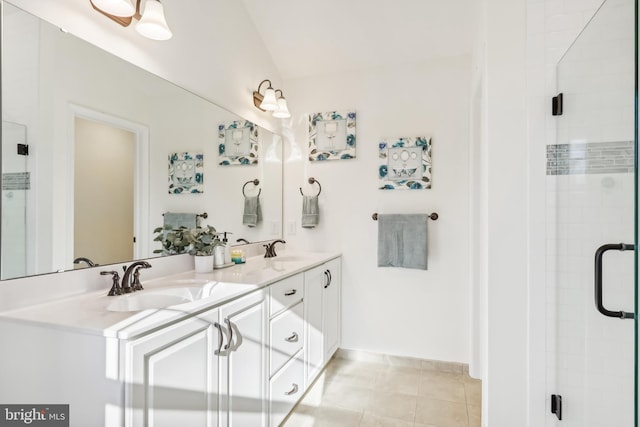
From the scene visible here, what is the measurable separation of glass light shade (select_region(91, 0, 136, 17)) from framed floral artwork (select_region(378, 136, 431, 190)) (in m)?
1.87

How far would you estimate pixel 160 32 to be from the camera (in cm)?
154

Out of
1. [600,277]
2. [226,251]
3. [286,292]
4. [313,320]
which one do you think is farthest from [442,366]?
[226,251]

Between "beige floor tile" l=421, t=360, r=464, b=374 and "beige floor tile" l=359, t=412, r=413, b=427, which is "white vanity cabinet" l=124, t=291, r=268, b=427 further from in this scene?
"beige floor tile" l=421, t=360, r=464, b=374

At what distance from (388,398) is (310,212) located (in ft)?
4.77

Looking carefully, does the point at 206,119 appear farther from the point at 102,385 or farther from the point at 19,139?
the point at 102,385

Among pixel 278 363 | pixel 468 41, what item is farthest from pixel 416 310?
pixel 468 41

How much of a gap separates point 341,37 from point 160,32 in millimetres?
1498

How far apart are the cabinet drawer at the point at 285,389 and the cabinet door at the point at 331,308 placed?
0.44 metres

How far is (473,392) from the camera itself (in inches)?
91.9

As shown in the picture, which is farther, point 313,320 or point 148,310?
point 313,320

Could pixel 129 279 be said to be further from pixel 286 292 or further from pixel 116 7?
pixel 116 7

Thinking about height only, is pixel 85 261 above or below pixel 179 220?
below

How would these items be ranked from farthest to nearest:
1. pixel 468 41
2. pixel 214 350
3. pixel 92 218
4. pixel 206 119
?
pixel 468 41, pixel 206 119, pixel 92 218, pixel 214 350

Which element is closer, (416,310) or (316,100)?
(416,310)
